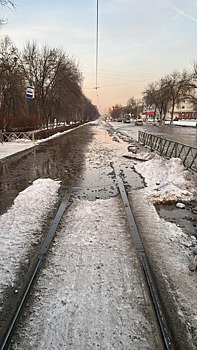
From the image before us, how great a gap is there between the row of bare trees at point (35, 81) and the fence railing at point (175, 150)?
1733cm

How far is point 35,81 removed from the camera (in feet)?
134

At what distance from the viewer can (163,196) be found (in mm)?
7516

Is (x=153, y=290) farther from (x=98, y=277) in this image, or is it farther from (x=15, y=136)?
(x=15, y=136)

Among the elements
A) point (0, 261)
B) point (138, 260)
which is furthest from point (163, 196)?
point (0, 261)

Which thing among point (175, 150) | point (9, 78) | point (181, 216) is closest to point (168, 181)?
point (181, 216)

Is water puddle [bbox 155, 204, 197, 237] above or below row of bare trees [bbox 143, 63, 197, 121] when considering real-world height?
below

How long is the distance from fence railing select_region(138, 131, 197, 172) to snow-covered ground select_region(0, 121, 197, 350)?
4.46 metres

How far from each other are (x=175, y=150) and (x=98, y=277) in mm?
10278

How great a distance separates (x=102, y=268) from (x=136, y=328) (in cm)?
121

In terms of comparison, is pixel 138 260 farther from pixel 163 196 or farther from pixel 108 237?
pixel 163 196

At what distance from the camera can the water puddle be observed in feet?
18.4

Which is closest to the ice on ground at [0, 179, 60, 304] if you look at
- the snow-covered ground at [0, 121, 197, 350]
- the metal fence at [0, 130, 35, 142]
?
the snow-covered ground at [0, 121, 197, 350]

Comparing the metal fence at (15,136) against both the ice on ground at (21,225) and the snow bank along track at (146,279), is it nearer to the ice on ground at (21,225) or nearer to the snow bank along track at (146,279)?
the ice on ground at (21,225)

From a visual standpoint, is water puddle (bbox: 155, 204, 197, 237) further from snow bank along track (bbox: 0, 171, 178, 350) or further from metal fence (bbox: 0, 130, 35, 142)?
metal fence (bbox: 0, 130, 35, 142)
